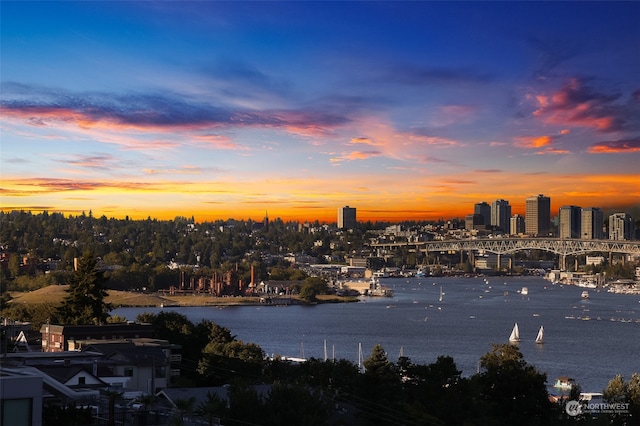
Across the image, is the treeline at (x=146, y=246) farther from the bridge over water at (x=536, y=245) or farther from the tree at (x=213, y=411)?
the tree at (x=213, y=411)

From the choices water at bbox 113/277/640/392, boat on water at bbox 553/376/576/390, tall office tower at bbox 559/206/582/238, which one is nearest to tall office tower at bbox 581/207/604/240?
tall office tower at bbox 559/206/582/238

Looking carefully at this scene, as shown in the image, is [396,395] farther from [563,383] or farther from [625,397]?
[563,383]

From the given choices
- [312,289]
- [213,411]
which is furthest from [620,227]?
[213,411]

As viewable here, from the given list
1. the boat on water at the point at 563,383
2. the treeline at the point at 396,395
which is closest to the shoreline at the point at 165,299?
the boat on water at the point at 563,383

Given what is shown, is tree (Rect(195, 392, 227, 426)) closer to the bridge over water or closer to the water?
the water

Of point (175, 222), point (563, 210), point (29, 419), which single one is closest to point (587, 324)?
point (29, 419)

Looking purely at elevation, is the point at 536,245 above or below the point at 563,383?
above
